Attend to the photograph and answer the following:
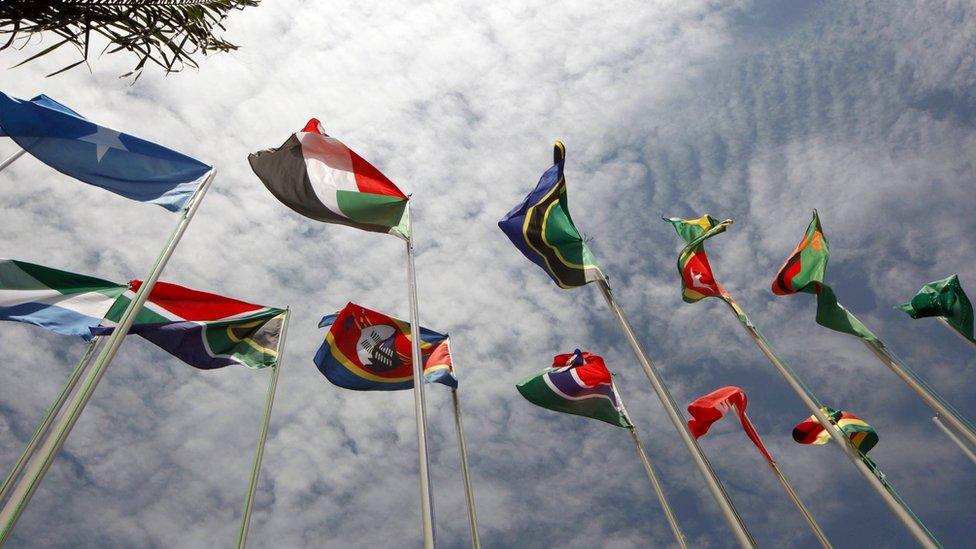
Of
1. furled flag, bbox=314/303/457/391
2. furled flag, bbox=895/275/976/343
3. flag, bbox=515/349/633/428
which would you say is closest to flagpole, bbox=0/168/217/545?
furled flag, bbox=314/303/457/391

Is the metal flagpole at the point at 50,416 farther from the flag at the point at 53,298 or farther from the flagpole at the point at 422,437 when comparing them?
the flagpole at the point at 422,437

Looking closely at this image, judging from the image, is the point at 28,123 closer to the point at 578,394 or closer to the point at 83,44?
the point at 83,44

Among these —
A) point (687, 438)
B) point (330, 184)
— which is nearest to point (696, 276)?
point (687, 438)

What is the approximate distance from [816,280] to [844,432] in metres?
7.91

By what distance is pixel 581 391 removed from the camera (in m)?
14.2

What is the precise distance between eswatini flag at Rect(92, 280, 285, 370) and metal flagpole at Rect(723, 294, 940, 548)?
10.7 meters

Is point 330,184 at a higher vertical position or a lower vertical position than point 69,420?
higher

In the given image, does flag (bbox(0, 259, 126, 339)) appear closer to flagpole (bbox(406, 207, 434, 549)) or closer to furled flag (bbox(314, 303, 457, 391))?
furled flag (bbox(314, 303, 457, 391))

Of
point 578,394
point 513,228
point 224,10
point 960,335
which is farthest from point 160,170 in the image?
point 960,335

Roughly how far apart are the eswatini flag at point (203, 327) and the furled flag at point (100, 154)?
8.74ft

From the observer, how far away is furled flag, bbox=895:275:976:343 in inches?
574

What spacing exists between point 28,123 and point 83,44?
9.01 meters

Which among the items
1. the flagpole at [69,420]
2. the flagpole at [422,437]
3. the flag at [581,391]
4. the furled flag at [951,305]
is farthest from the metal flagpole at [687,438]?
the furled flag at [951,305]

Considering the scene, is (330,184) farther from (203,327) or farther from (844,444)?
(844,444)
